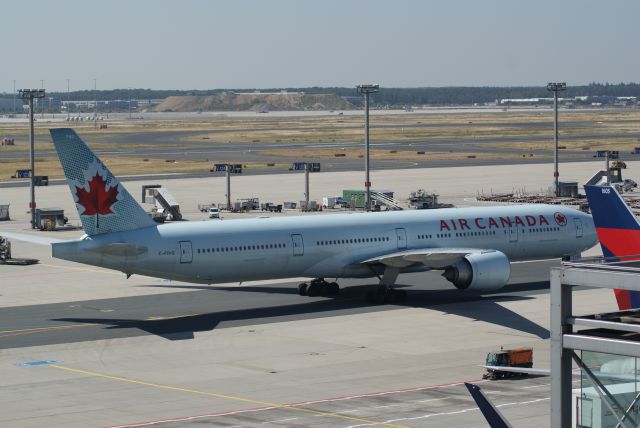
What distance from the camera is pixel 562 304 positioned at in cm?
1973

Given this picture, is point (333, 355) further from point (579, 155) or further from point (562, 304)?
point (579, 155)

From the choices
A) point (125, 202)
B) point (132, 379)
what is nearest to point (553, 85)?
point (125, 202)

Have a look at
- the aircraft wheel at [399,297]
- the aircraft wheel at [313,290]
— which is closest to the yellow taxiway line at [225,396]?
the aircraft wheel at [313,290]

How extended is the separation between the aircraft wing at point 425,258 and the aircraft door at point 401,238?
1100 mm

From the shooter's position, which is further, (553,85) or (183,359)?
(553,85)

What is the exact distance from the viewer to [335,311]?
190 feet

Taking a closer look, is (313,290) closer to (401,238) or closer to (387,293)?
(387,293)

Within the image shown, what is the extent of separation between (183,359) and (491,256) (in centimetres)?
1815

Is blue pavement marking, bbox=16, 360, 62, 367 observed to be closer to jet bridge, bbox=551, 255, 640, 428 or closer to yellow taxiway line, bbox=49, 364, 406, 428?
yellow taxiway line, bbox=49, 364, 406, 428

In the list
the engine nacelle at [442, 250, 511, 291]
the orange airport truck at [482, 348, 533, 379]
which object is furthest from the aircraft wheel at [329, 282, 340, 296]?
the orange airport truck at [482, 348, 533, 379]

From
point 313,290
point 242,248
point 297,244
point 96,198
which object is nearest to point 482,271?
point 297,244

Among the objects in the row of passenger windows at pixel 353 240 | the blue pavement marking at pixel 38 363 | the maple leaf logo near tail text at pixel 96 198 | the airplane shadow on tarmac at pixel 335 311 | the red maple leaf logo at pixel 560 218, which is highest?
the maple leaf logo near tail text at pixel 96 198

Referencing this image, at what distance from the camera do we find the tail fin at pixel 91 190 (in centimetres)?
5344

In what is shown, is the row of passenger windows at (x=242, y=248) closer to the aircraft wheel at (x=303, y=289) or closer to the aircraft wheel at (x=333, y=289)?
the aircraft wheel at (x=303, y=289)
